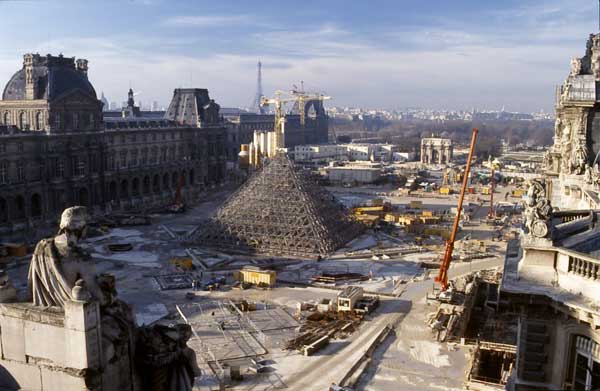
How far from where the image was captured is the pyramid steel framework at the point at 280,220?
61.5 meters

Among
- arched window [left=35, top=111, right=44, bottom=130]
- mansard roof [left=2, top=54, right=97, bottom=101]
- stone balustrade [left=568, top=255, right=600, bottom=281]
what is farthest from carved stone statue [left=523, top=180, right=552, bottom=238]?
arched window [left=35, top=111, right=44, bottom=130]

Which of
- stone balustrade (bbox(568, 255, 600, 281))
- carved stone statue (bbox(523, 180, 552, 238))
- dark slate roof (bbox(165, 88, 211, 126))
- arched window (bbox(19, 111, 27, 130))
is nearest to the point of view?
stone balustrade (bbox(568, 255, 600, 281))

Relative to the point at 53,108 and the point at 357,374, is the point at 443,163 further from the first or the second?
the point at 357,374

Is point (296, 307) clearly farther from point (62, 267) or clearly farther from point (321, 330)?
point (62, 267)

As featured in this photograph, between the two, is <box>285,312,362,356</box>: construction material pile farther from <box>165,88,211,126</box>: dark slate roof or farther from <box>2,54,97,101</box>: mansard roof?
<box>165,88,211,126</box>: dark slate roof

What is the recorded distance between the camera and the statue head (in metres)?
9.13

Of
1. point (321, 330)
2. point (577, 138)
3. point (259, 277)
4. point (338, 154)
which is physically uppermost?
point (577, 138)

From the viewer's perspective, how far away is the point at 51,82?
7406 centimetres

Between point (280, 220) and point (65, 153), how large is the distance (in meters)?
31.2

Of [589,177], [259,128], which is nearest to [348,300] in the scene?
[589,177]

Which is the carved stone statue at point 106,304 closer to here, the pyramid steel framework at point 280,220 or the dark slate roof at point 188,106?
the pyramid steel framework at point 280,220

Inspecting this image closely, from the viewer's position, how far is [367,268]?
55.8 meters

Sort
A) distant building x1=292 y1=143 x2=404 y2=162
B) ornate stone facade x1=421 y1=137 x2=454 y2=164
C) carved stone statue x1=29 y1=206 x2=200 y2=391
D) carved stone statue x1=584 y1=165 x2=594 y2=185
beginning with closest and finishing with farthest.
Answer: carved stone statue x1=29 y1=206 x2=200 y2=391 → carved stone statue x1=584 y1=165 x2=594 y2=185 → ornate stone facade x1=421 y1=137 x2=454 y2=164 → distant building x1=292 y1=143 x2=404 y2=162

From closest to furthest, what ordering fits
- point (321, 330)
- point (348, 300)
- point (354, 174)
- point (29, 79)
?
1. point (321, 330)
2. point (348, 300)
3. point (29, 79)
4. point (354, 174)
